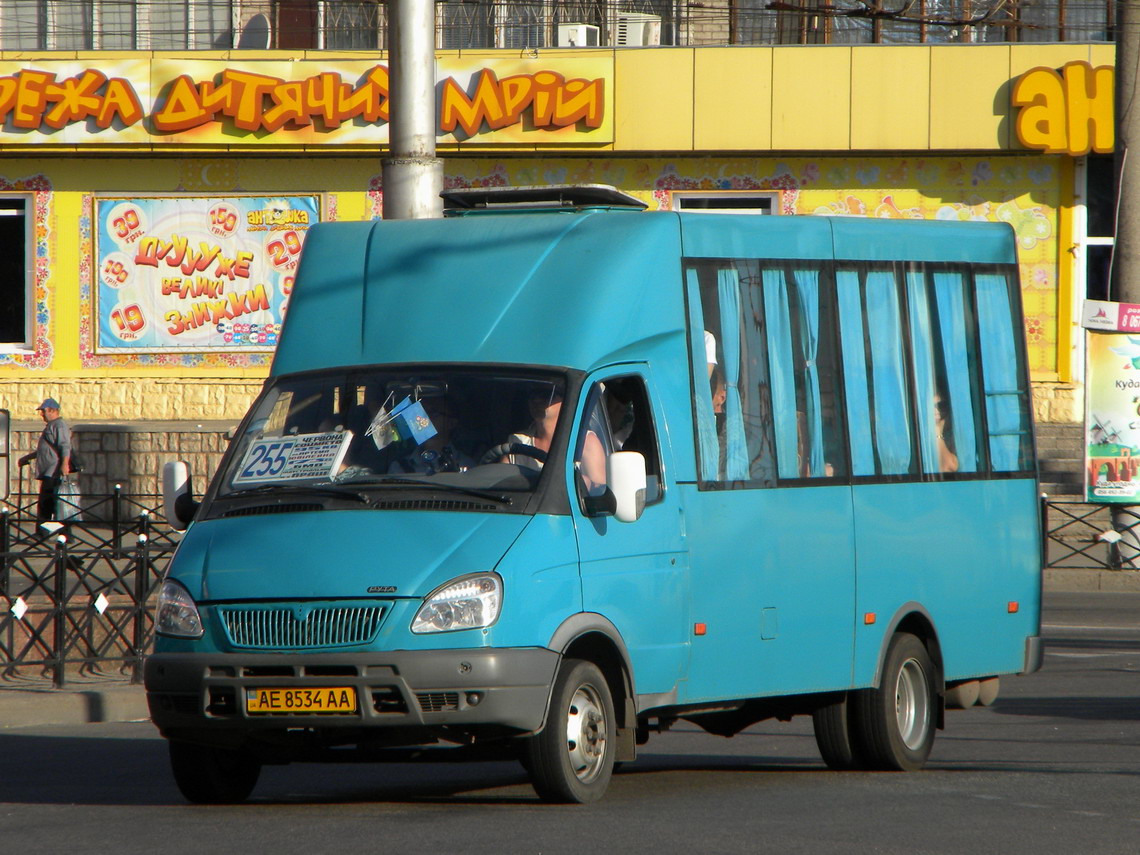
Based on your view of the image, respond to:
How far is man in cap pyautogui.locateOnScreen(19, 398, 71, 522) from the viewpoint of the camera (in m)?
22.7

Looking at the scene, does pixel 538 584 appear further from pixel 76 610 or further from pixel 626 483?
pixel 76 610

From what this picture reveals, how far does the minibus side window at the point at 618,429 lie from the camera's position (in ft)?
25.8

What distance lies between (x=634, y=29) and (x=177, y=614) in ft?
71.2

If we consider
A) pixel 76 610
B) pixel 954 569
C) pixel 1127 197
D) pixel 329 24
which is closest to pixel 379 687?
pixel 954 569

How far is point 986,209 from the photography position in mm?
27172

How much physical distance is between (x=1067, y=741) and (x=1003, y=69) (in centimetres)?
1775

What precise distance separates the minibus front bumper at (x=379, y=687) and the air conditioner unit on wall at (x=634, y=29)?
21689 mm

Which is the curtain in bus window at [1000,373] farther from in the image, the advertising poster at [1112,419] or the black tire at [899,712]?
the advertising poster at [1112,419]

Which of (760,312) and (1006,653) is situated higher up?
(760,312)

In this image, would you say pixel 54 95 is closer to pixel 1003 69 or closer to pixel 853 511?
pixel 1003 69

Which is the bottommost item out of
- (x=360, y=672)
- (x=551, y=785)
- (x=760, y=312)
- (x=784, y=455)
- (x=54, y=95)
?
(x=551, y=785)

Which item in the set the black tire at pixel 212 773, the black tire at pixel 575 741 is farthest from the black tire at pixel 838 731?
the black tire at pixel 212 773

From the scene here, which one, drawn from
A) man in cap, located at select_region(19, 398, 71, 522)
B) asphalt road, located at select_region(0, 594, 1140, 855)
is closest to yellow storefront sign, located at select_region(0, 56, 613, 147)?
man in cap, located at select_region(19, 398, 71, 522)

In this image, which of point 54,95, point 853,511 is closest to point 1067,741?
point 853,511
